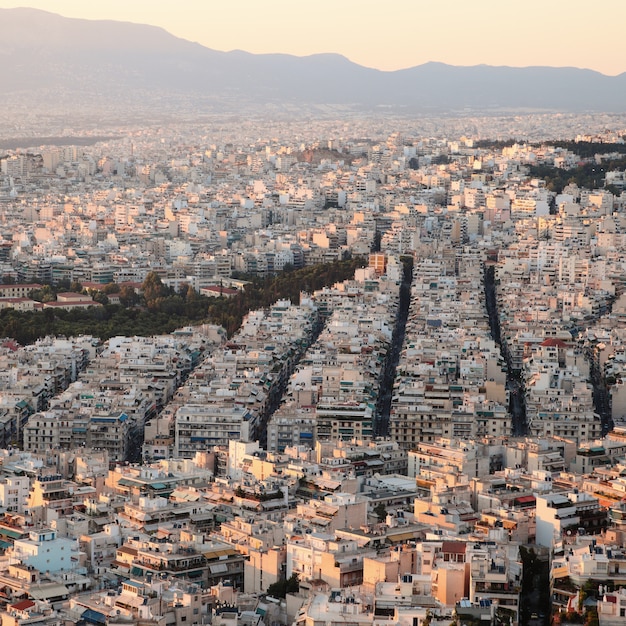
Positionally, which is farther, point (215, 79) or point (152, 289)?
point (215, 79)

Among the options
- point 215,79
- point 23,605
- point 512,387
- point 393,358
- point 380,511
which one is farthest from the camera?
point 215,79

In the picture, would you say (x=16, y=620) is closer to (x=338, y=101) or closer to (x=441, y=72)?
(x=338, y=101)

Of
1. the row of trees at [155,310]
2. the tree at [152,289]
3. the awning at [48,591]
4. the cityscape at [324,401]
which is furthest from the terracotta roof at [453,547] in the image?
the tree at [152,289]

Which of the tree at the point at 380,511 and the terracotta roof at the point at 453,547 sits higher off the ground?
the terracotta roof at the point at 453,547

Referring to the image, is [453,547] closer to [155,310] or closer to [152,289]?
[155,310]

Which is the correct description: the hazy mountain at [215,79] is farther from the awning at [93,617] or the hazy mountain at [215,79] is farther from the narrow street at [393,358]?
the awning at [93,617]

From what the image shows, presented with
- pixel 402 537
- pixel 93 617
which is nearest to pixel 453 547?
pixel 402 537

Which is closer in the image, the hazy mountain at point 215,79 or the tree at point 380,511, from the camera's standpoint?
the tree at point 380,511

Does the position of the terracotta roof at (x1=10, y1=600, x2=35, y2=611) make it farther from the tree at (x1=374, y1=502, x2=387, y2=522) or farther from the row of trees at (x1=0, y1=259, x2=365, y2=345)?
the row of trees at (x1=0, y1=259, x2=365, y2=345)
